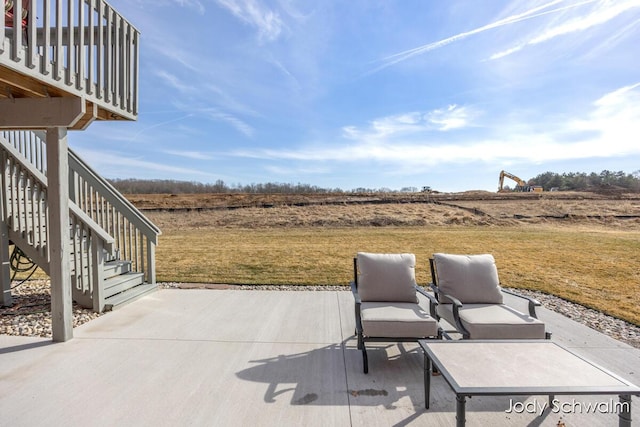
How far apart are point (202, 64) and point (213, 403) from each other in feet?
36.3

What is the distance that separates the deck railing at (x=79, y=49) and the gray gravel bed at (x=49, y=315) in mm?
2861

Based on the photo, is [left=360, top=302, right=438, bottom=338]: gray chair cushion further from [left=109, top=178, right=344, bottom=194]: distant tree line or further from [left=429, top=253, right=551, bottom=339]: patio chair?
[left=109, top=178, right=344, bottom=194]: distant tree line

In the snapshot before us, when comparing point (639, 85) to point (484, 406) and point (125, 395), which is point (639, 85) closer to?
point (484, 406)

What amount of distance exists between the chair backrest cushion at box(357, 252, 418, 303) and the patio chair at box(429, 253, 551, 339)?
37 centimetres

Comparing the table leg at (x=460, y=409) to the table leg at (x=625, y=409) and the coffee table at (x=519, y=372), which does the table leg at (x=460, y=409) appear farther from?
the table leg at (x=625, y=409)

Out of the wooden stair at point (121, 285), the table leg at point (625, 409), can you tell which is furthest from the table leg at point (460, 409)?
the wooden stair at point (121, 285)

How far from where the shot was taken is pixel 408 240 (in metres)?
13.1

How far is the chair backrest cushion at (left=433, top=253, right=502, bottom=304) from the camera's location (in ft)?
11.8

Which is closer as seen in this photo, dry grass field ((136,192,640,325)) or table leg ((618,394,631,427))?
table leg ((618,394,631,427))

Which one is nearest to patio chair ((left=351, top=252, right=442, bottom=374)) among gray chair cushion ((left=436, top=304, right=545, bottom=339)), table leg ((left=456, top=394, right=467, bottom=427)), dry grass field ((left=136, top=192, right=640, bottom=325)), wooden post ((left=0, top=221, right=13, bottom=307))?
gray chair cushion ((left=436, top=304, right=545, bottom=339))

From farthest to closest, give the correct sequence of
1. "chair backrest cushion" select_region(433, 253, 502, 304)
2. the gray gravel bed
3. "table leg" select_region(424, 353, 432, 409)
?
the gray gravel bed < "chair backrest cushion" select_region(433, 253, 502, 304) < "table leg" select_region(424, 353, 432, 409)

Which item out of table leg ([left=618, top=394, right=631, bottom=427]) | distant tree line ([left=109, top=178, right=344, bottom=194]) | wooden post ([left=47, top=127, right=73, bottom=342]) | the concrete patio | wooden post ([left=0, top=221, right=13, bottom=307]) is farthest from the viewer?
distant tree line ([left=109, top=178, right=344, bottom=194])

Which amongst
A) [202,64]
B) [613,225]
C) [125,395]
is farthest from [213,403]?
[613,225]

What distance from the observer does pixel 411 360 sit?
309 centimetres
